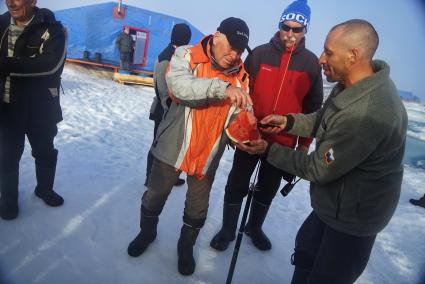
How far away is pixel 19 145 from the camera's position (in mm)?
2959

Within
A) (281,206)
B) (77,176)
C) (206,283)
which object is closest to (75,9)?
(77,176)

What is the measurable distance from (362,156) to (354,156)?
0.05 m

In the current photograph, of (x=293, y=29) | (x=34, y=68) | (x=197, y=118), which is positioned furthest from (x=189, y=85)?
(x=34, y=68)

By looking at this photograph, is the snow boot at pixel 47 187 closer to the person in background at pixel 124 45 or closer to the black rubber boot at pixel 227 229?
the black rubber boot at pixel 227 229

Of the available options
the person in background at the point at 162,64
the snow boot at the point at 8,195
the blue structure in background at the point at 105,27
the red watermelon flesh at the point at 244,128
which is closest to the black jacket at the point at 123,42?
the blue structure in background at the point at 105,27

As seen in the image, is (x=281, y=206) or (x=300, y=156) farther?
(x=281, y=206)

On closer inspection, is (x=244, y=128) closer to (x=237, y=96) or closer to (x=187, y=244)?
(x=237, y=96)

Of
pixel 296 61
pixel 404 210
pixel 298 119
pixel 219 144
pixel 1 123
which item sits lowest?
pixel 404 210

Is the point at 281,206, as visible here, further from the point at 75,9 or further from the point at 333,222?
the point at 75,9

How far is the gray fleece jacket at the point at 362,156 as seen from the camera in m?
1.74

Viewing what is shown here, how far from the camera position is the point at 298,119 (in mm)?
2592

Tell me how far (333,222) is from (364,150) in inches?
22.9

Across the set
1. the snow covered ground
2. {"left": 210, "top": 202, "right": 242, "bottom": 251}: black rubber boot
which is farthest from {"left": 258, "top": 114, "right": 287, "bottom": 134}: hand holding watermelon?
the snow covered ground

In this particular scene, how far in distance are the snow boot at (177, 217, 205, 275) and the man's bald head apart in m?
1.93
